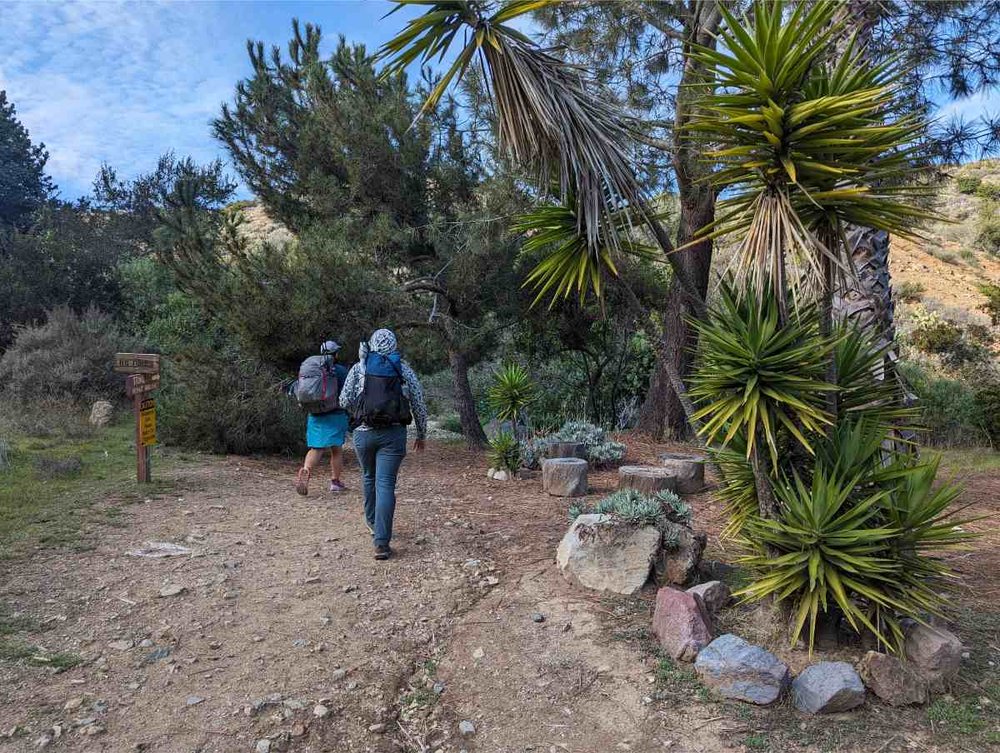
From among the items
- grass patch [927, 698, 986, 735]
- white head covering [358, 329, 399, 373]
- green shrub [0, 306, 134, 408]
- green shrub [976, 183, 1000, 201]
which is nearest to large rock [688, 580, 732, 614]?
grass patch [927, 698, 986, 735]

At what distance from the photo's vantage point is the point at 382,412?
17.9ft

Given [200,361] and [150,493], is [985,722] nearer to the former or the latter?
[150,493]

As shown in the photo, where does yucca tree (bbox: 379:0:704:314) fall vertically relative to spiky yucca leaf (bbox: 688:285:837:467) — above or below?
above

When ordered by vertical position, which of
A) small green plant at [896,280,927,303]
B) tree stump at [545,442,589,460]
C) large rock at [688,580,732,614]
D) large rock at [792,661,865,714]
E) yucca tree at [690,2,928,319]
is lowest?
large rock at [792,661,865,714]

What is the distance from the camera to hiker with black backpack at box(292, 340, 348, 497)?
7.19m

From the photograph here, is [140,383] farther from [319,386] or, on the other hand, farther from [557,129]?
[557,129]

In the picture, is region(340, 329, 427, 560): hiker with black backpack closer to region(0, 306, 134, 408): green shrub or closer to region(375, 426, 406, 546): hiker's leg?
region(375, 426, 406, 546): hiker's leg

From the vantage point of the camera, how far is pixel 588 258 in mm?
4770

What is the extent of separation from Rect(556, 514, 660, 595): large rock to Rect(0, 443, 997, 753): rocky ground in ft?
0.45

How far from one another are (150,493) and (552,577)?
4450 millimetres

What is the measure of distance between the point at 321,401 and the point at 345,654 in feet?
11.6

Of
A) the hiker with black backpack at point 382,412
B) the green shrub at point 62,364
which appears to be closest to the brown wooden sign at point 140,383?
the hiker with black backpack at point 382,412

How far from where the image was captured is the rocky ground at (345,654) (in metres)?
3.39

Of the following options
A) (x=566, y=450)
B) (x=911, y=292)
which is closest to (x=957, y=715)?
(x=566, y=450)
